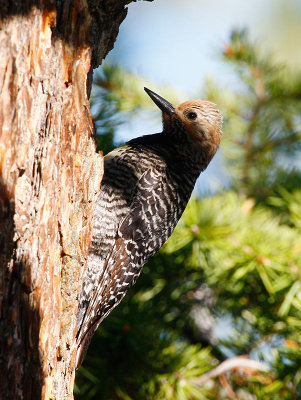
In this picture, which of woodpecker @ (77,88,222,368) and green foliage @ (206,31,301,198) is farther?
green foliage @ (206,31,301,198)

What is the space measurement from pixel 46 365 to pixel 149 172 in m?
1.73

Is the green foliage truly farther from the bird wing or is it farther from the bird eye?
the bird wing

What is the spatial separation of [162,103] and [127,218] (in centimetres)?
95

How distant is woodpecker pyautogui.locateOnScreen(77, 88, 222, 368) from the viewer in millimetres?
3246

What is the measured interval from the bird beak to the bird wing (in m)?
0.57

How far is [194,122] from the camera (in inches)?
158

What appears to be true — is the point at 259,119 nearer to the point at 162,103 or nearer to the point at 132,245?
the point at 162,103

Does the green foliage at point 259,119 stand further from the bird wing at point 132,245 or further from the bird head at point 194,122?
the bird wing at point 132,245

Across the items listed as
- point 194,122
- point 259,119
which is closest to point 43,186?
point 194,122

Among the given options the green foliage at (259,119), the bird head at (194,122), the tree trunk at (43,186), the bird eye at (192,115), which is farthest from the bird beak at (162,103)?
the tree trunk at (43,186)

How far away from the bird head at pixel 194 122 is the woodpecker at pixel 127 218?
0.90ft

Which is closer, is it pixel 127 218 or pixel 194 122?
pixel 127 218

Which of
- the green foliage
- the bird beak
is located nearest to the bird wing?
the bird beak

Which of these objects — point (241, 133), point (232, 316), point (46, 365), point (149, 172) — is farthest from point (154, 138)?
point (46, 365)
